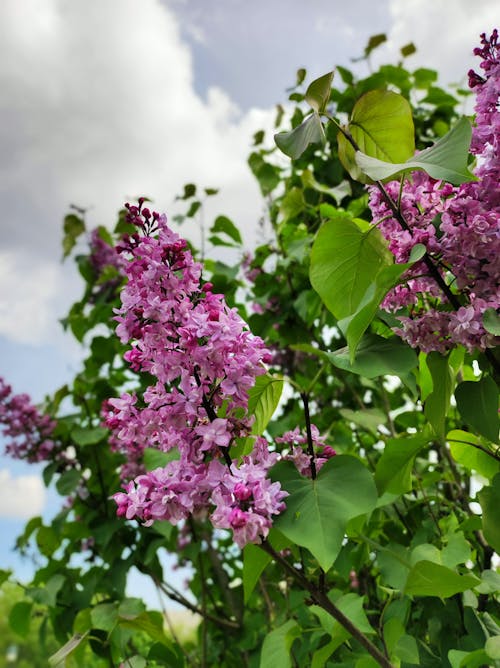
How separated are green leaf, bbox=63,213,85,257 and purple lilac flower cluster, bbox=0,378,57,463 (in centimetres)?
68

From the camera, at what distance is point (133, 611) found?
5.97ft

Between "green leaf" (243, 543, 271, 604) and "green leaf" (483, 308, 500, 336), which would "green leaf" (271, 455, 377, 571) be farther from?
"green leaf" (483, 308, 500, 336)

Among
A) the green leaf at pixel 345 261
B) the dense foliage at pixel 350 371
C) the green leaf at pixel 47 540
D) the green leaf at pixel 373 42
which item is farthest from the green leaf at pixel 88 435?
the green leaf at pixel 373 42

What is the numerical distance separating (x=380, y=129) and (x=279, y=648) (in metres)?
0.87

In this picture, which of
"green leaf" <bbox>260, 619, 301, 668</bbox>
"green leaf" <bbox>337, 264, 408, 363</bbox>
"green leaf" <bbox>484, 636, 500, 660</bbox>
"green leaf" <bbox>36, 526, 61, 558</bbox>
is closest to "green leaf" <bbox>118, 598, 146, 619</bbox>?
"green leaf" <bbox>36, 526, 61, 558</bbox>

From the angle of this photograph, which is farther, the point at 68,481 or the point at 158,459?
the point at 68,481

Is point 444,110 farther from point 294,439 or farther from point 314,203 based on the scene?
point 294,439

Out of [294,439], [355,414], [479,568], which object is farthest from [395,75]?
[294,439]

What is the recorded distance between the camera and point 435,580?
2.86 feet

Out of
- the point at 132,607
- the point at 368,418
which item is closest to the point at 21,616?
the point at 132,607

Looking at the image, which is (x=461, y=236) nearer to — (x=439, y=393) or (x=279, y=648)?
(x=439, y=393)

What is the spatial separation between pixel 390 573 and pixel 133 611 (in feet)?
2.53

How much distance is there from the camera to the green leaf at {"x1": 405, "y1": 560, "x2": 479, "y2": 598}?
85 cm

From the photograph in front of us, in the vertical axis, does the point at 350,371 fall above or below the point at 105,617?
below
